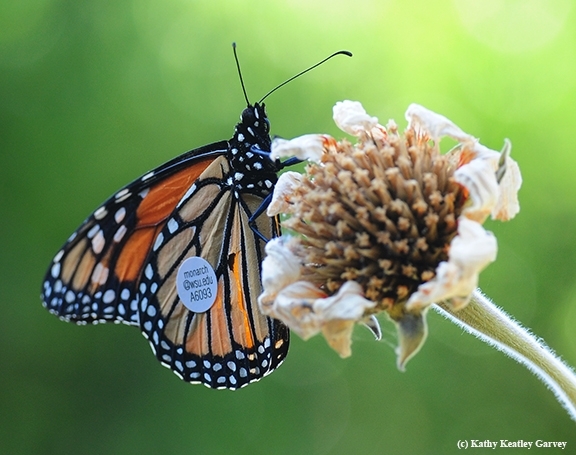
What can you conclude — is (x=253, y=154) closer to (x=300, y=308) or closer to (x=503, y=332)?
(x=300, y=308)

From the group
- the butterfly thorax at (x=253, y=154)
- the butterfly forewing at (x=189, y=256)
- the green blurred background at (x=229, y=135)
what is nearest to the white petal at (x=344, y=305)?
the butterfly forewing at (x=189, y=256)

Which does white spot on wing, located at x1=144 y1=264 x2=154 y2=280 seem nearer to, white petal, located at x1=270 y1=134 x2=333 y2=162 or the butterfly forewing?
the butterfly forewing

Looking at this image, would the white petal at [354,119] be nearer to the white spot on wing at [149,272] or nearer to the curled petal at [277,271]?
the curled petal at [277,271]

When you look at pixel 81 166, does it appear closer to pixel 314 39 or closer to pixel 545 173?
pixel 314 39

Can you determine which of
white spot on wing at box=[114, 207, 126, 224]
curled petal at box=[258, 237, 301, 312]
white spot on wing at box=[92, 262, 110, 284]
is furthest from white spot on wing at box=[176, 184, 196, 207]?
curled petal at box=[258, 237, 301, 312]

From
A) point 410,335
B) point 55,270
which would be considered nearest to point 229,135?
point 55,270
